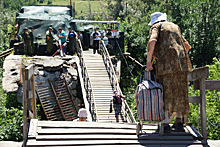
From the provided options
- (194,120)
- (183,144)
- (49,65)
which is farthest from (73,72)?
(183,144)

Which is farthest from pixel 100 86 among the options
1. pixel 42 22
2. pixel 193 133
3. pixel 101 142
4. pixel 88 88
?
pixel 101 142

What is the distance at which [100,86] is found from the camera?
52.3ft

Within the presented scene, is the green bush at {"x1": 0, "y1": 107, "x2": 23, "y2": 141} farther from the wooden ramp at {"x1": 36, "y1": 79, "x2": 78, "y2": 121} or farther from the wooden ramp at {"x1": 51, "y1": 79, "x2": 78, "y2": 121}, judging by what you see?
the wooden ramp at {"x1": 51, "y1": 79, "x2": 78, "y2": 121}

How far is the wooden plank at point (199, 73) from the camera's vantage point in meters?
5.16

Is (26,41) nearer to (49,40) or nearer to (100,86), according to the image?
(49,40)

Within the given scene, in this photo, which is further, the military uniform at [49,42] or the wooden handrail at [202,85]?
the military uniform at [49,42]

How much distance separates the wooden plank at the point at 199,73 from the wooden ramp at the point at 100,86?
825 cm

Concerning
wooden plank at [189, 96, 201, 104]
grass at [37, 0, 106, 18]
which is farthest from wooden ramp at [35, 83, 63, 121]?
grass at [37, 0, 106, 18]

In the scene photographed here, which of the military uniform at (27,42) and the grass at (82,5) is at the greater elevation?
the grass at (82,5)

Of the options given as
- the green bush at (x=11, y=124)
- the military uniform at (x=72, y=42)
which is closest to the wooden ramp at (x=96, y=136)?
the green bush at (x=11, y=124)

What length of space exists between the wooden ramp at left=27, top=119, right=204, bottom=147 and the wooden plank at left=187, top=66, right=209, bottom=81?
87 centimetres

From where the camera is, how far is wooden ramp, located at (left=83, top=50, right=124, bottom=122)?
45.7 ft

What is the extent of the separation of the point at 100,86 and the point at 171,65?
10.7 metres

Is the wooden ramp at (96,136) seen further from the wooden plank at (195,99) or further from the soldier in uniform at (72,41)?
the soldier in uniform at (72,41)
